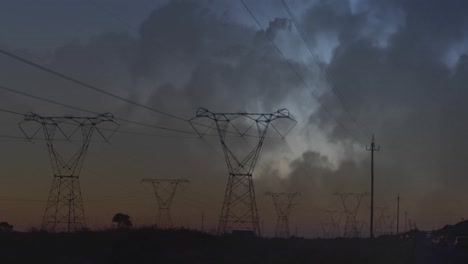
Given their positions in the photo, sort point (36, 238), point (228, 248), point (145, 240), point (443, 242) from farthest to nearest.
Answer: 1. point (443, 242)
2. point (228, 248)
3. point (145, 240)
4. point (36, 238)

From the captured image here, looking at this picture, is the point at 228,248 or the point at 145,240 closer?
the point at 145,240

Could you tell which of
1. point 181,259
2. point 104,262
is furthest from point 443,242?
point 104,262

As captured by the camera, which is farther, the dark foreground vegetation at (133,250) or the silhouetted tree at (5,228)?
the silhouetted tree at (5,228)

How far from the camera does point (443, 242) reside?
121m

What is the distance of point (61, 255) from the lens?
143 ft

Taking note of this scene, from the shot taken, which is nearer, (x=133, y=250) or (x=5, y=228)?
(x=133, y=250)

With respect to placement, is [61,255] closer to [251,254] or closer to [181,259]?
[181,259]

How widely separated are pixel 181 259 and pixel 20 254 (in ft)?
41.5

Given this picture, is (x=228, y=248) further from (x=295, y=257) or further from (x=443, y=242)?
(x=443, y=242)

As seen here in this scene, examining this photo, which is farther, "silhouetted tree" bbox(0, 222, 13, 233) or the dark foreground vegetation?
"silhouetted tree" bbox(0, 222, 13, 233)

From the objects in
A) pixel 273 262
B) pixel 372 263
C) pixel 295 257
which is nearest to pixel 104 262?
pixel 273 262

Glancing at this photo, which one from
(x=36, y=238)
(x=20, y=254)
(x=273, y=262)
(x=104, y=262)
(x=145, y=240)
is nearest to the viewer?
(x=20, y=254)

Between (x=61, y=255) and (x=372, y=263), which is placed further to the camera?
(x=372, y=263)

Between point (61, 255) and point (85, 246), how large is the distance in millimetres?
7147
